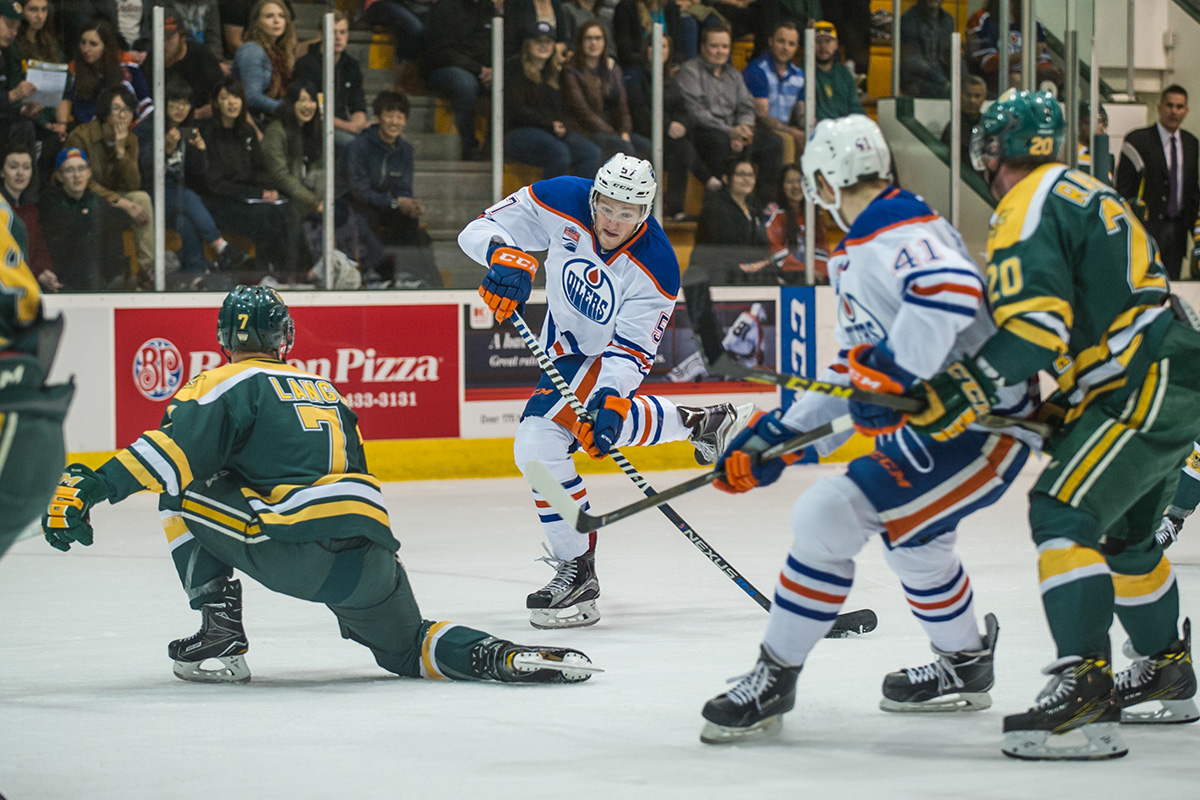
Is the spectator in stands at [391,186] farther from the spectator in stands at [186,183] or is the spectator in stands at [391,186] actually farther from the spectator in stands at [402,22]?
the spectator in stands at [186,183]

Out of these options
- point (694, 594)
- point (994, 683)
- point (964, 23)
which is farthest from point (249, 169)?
point (994, 683)

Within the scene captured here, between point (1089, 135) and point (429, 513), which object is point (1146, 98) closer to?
point (1089, 135)

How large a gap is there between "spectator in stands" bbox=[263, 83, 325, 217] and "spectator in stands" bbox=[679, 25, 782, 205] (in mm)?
1956

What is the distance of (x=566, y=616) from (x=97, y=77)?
12.6ft

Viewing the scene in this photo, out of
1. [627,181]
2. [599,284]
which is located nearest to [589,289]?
[599,284]

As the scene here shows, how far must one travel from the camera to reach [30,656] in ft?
11.4

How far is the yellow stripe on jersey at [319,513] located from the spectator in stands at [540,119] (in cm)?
441

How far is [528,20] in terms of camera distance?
736 cm

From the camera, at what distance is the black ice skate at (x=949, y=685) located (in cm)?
287

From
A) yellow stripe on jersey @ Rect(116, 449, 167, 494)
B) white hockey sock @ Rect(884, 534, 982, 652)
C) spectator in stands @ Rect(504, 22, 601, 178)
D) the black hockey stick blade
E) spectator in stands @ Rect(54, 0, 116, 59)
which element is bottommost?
the black hockey stick blade

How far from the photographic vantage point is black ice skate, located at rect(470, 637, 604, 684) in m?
3.09

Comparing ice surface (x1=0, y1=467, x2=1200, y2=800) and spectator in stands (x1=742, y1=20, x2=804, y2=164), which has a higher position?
spectator in stands (x1=742, y1=20, x2=804, y2=164)

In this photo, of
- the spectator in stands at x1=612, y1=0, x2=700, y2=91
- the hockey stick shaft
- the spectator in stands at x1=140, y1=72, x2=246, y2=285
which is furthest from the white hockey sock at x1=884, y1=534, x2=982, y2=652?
the spectator in stands at x1=612, y1=0, x2=700, y2=91

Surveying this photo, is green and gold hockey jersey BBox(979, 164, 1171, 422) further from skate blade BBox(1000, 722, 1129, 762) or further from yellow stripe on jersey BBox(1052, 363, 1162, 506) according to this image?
skate blade BBox(1000, 722, 1129, 762)
